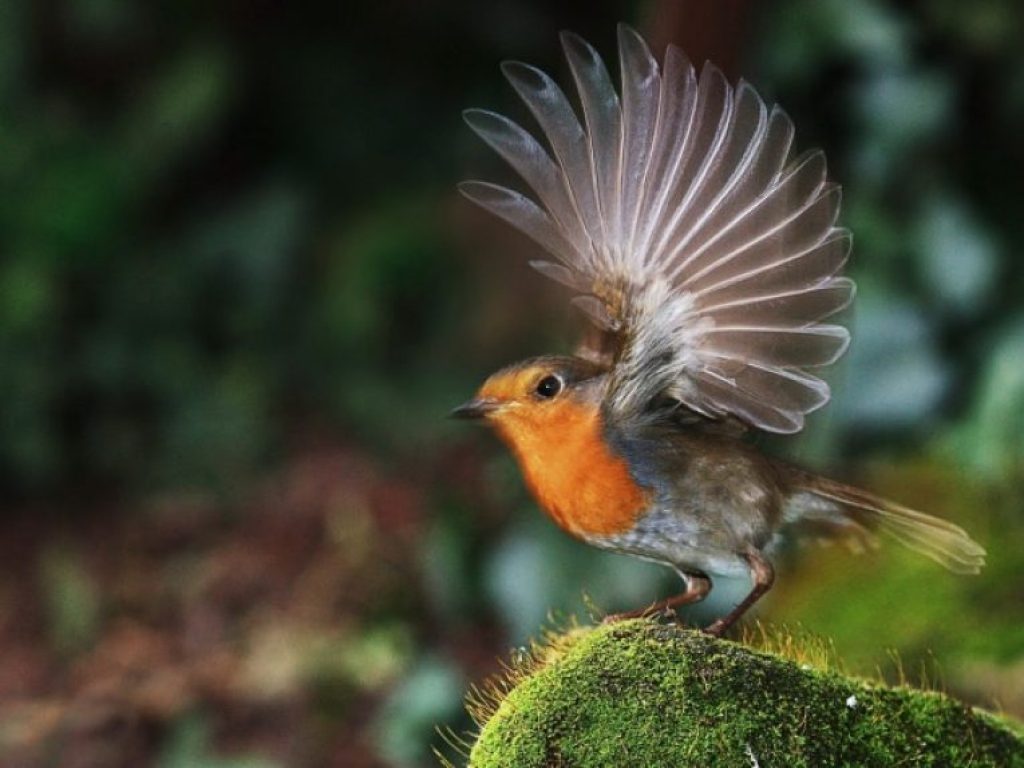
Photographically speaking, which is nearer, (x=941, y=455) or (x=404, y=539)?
(x=941, y=455)

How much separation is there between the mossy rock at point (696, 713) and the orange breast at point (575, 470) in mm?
208

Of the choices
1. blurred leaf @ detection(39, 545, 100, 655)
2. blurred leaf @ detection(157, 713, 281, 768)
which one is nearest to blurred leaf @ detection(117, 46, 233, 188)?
blurred leaf @ detection(39, 545, 100, 655)

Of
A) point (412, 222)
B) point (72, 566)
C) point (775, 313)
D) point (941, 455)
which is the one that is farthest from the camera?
point (412, 222)

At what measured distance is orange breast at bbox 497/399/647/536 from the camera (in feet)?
8.95

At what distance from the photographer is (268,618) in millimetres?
5895

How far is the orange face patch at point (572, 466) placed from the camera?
8.95 ft

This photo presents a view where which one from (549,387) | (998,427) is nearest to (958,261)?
(998,427)

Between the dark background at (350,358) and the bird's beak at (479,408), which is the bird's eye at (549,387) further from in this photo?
the dark background at (350,358)

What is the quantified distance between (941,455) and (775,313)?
2.52m

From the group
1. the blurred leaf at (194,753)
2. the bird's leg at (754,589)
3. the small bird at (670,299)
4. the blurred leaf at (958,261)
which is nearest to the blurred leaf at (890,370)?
the blurred leaf at (958,261)

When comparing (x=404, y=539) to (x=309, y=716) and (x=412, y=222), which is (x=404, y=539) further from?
(x=412, y=222)

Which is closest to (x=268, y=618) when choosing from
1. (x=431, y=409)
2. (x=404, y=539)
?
(x=404, y=539)

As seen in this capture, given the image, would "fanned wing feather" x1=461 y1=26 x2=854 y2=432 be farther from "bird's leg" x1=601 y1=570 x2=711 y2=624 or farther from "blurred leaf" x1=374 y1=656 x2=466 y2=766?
"blurred leaf" x1=374 y1=656 x2=466 y2=766

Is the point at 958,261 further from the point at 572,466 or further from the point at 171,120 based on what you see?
the point at 171,120
